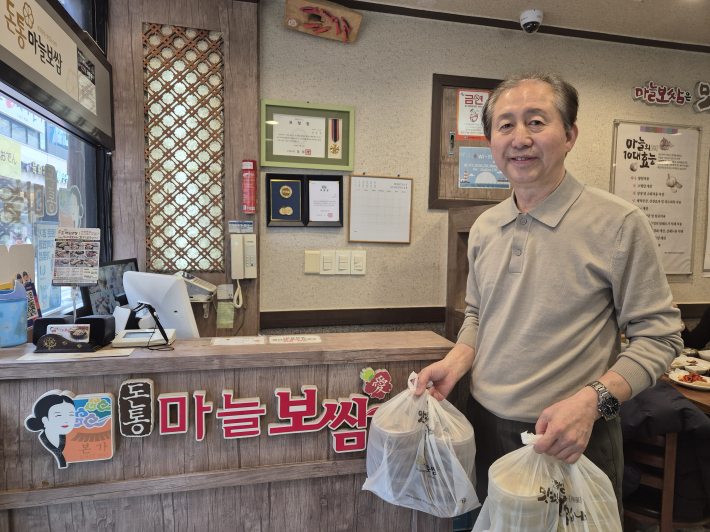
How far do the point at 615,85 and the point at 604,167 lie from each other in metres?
0.52

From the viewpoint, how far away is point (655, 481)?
1.60m

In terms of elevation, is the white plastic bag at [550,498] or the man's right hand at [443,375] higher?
the man's right hand at [443,375]

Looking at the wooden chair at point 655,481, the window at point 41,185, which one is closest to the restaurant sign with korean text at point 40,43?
the window at point 41,185

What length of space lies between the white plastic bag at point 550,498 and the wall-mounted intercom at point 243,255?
5.54 ft

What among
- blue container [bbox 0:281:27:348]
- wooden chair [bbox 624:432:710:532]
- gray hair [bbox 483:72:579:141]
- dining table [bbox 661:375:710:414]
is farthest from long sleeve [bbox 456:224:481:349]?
blue container [bbox 0:281:27:348]

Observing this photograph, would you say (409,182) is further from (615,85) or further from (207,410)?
(207,410)

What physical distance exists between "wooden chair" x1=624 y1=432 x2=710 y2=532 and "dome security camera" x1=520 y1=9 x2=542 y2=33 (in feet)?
7.19

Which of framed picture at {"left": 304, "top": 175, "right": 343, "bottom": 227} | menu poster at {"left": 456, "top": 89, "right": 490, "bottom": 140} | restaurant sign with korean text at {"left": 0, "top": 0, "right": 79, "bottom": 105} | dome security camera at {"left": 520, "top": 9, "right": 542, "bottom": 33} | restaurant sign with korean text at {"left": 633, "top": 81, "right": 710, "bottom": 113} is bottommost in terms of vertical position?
framed picture at {"left": 304, "top": 175, "right": 343, "bottom": 227}

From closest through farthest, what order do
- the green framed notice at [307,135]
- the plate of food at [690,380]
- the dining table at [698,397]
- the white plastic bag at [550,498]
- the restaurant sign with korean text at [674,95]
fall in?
1. the white plastic bag at [550,498]
2. the dining table at [698,397]
3. the plate of food at [690,380]
4. the green framed notice at [307,135]
5. the restaurant sign with korean text at [674,95]

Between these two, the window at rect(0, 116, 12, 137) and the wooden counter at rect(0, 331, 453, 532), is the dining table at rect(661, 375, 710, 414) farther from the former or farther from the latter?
the window at rect(0, 116, 12, 137)

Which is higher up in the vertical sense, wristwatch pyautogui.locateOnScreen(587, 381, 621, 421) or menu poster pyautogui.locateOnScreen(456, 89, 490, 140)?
menu poster pyautogui.locateOnScreen(456, 89, 490, 140)

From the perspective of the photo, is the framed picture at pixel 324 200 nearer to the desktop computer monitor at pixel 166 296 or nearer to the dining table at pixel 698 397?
the desktop computer monitor at pixel 166 296

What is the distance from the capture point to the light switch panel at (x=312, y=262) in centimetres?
246

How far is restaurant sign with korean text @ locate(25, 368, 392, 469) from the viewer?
3.78 feet
